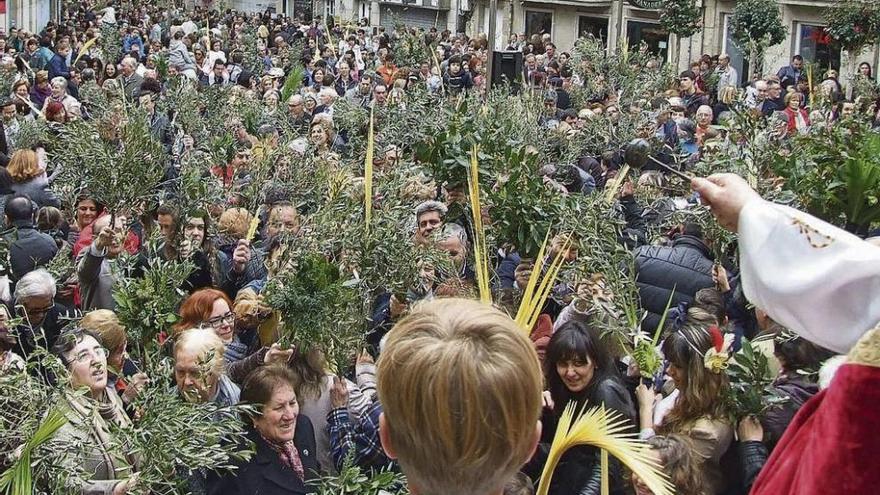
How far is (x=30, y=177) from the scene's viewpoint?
9336 millimetres

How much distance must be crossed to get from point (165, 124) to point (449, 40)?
18785 mm

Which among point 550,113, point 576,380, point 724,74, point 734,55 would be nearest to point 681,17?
point 734,55

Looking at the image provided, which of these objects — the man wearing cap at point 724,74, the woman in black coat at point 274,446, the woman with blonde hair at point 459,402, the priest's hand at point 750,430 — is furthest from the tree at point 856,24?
the woman with blonde hair at point 459,402

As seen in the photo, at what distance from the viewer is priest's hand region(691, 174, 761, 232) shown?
1970 mm

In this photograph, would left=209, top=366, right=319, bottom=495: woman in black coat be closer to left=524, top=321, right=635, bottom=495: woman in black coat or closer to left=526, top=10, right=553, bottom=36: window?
left=524, top=321, right=635, bottom=495: woman in black coat

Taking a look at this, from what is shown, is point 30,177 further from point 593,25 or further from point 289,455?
point 593,25

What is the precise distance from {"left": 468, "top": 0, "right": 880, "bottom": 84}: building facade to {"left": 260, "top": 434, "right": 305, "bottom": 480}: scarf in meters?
18.3

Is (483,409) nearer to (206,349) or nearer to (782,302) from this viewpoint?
(782,302)

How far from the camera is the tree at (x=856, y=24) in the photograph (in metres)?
21.2

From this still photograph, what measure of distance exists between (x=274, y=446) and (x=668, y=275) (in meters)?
2.98

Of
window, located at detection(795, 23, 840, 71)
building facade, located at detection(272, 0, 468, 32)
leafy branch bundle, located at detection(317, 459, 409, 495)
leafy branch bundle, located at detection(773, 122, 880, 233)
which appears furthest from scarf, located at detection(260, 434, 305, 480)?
building facade, located at detection(272, 0, 468, 32)

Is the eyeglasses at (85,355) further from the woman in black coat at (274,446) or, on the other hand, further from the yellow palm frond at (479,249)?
the yellow palm frond at (479,249)

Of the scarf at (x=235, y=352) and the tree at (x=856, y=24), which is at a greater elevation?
the tree at (x=856, y=24)

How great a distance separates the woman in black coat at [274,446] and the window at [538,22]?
33.7 m
